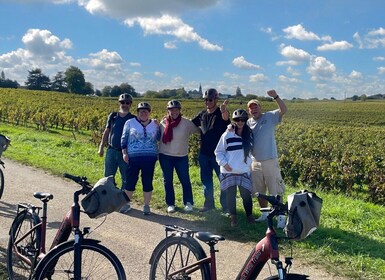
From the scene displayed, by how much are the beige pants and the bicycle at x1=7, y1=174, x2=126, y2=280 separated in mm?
3214

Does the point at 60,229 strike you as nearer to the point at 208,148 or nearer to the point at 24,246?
the point at 24,246

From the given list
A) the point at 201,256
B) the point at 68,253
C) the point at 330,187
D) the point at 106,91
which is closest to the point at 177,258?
the point at 201,256

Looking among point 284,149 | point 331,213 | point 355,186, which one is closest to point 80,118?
point 284,149

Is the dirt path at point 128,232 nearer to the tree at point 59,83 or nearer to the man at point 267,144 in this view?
the man at point 267,144

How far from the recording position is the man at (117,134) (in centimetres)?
719

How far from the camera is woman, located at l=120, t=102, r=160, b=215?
6.83 meters

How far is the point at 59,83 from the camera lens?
316ft

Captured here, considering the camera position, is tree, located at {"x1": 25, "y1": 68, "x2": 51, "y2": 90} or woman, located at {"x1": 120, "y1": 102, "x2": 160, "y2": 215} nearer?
woman, located at {"x1": 120, "y1": 102, "x2": 160, "y2": 215}

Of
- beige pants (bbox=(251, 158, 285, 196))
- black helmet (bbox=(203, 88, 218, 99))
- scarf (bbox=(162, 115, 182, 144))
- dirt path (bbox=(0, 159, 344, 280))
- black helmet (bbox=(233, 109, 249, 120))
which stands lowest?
dirt path (bbox=(0, 159, 344, 280))

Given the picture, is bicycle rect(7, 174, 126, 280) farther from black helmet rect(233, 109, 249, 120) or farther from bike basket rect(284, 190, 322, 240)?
A: black helmet rect(233, 109, 249, 120)

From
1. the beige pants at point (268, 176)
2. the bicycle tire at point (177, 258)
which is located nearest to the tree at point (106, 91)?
the beige pants at point (268, 176)

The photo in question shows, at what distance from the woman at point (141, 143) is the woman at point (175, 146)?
0.57ft

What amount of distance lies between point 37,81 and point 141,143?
96469 mm

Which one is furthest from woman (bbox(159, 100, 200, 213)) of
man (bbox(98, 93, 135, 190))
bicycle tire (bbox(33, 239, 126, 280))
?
bicycle tire (bbox(33, 239, 126, 280))
